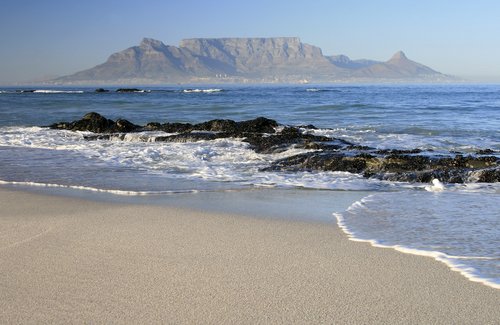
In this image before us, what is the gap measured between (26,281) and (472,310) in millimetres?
2880

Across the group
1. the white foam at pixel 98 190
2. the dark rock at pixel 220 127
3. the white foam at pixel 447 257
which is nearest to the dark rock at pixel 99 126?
the dark rock at pixel 220 127

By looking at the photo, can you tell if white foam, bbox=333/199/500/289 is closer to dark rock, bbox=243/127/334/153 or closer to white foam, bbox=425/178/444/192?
white foam, bbox=425/178/444/192

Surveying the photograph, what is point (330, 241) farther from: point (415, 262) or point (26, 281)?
point (26, 281)

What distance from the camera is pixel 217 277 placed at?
3.98 meters

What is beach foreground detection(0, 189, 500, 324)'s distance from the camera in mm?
3320

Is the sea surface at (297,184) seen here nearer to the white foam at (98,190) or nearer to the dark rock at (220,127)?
the white foam at (98,190)

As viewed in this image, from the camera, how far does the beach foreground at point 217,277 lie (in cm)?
332

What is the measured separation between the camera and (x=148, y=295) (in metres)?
3.61

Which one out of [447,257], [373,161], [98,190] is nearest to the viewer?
[447,257]

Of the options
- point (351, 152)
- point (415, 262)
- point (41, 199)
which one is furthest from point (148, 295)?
point (351, 152)

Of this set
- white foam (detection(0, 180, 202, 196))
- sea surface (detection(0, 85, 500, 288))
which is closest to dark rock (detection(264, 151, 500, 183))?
sea surface (detection(0, 85, 500, 288))

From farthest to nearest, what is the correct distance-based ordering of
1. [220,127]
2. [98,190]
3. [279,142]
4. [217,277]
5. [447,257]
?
[220,127], [279,142], [98,190], [447,257], [217,277]

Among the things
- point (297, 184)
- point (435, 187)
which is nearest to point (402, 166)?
point (435, 187)

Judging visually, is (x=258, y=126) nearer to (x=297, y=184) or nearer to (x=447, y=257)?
(x=297, y=184)
